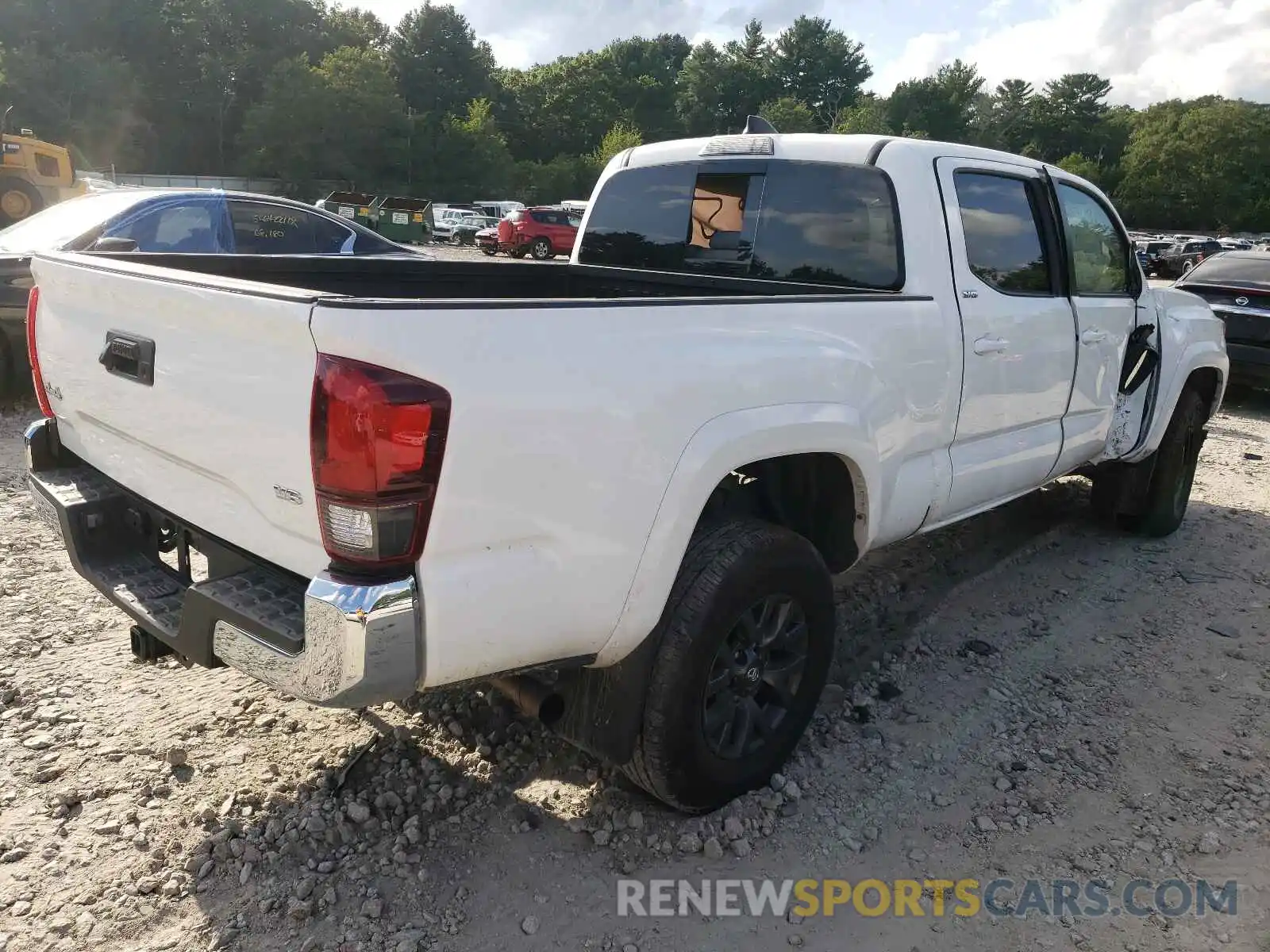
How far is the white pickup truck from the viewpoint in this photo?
6.41 ft

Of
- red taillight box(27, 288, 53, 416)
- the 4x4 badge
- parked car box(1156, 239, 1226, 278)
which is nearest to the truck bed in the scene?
red taillight box(27, 288, 53, 416)

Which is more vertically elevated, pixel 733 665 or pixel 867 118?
pixel 867 118

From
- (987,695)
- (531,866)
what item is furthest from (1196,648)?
(531,866)

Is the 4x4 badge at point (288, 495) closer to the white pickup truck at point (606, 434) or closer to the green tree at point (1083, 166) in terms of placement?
the white pickup truck at point (606, 434)

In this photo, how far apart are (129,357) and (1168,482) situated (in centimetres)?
542

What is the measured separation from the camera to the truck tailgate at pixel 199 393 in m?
2.00

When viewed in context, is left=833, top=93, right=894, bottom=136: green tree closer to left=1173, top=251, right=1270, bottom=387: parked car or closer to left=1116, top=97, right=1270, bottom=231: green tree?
left=1116, top=97, right=1270, bottom=231: green tree

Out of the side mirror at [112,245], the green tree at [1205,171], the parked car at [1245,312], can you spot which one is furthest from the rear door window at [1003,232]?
the green tree at [1205,171]

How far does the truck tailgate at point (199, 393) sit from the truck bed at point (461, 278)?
47 cm

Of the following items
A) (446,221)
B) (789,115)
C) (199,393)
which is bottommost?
(446,221)

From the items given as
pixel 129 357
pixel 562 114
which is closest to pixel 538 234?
pixel 129 357

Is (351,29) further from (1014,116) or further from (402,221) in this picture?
(1014,116)

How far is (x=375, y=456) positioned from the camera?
189 centimetres

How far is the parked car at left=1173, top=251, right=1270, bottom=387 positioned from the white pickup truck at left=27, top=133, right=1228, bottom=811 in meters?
6.49
